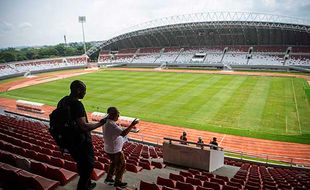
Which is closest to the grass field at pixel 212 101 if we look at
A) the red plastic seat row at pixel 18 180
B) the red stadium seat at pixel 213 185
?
the red stadium seat at pixel 213 185

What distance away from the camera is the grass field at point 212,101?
Answer: 22.7 m

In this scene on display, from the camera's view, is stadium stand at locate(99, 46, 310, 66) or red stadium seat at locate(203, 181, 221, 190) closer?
red stadium seat at locate(203, 181, 221, 190)

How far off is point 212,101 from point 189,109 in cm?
423

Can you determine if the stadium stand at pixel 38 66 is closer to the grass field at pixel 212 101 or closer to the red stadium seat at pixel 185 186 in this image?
the grass field at pixel 212 101

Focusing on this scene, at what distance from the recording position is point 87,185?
15.5 feet

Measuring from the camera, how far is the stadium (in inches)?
287

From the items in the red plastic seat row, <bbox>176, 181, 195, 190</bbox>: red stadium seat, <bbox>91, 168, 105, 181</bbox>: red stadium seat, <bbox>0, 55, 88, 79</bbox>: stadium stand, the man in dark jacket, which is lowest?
<bbox>0, 55, 88, 79</bbox>: stadium stand

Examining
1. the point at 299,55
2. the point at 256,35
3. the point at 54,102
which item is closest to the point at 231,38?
the point at 256,35

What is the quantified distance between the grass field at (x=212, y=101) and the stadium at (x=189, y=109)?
0.38 feet

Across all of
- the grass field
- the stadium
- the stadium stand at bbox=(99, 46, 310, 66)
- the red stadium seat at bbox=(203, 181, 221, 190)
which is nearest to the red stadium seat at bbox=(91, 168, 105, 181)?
the stadium

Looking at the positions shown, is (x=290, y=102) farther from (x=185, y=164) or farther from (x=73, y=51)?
(x=73, y=51)

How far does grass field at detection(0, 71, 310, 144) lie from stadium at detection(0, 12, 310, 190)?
0.12 meters

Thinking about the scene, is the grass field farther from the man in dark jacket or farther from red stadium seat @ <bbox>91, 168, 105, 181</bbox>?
the man in dark jacket

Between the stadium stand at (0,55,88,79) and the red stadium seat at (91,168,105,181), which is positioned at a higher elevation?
the red stadium seat at (91,168,105,181)
